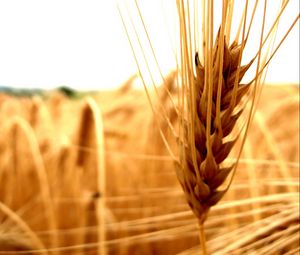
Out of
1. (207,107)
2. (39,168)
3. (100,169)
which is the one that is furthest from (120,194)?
(207,107)

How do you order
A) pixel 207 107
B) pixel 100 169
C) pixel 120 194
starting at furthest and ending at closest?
pixel 120 194 → pixel 100 169 → pixel 207 107

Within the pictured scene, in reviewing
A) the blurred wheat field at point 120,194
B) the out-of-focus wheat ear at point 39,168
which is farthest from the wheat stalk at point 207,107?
the out-of-focus wheat ear at point 39,168

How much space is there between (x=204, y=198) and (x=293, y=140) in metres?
0.85

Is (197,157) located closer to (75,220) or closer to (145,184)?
Answer: (145,184)

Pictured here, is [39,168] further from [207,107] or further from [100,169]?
[207,107]

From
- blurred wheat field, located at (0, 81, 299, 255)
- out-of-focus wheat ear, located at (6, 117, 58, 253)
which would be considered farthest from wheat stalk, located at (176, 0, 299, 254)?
out-of-focus wheat ear, located at (6, 117, 58, 253)

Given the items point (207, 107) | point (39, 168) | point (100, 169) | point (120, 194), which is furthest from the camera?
point (120, 194)

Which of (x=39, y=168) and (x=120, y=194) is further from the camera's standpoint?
(x=120, y=194)

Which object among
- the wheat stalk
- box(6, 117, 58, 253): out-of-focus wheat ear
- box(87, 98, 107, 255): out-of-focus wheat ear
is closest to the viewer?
the wheat stalk

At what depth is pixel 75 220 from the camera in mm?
1038

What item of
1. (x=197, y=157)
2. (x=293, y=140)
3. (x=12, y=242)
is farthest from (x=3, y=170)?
(x=197, y=157)

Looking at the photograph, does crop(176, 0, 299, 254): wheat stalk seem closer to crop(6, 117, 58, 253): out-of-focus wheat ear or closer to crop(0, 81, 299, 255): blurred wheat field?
crop(0, 81, 299, 255): blurred wheat field

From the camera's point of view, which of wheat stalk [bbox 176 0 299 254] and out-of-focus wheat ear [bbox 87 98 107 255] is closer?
wheat stalk [bbox 176 0 299 254]

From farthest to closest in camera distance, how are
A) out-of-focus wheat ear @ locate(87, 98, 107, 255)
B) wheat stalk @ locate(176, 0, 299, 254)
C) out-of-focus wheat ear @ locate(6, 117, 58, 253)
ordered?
1. out-of-focus wheat ear @ locate(6, 117, 58, 253)
2. out-of-focus wheat ear @ locate(87, 98, 107, 255)
3. wheat stalk @ locate(176, 0, 299, 254)
